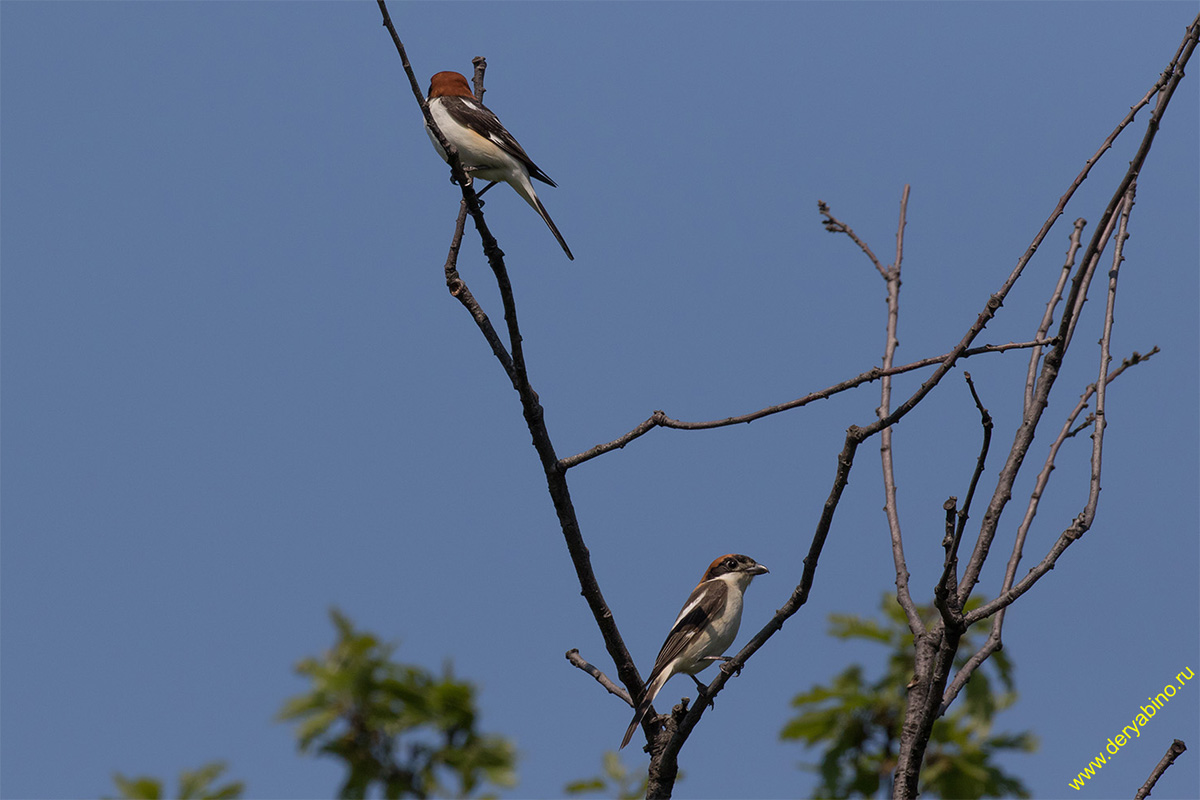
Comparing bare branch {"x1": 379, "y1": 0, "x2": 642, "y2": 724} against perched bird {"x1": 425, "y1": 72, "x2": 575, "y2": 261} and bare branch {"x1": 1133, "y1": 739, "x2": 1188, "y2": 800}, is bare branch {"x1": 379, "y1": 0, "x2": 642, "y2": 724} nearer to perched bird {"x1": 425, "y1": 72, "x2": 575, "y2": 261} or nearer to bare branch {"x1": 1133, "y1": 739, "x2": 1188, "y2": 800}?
bare branch {"x1": 1133, "y1": 739, "x2": 1188, "y2": 800}

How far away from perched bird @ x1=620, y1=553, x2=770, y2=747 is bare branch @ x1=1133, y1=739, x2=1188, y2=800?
294 cm

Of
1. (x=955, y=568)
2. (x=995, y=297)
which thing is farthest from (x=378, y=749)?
(x=995, y=297)

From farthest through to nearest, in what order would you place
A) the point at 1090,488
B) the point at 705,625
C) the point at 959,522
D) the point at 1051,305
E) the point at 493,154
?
1. the point at 493,154
2. the point at 705,625
3. the point at 1051,305
4. the point at 1090,488
5. the point at 959,522

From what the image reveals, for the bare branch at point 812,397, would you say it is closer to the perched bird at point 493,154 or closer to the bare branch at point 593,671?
the bare branch at point 593,671

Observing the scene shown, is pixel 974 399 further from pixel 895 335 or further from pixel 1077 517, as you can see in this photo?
pixel 895 335

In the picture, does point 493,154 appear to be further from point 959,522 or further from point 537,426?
point 959,522

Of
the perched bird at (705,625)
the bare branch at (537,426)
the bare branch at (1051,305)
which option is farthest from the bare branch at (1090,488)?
the perched bird at (705,625)

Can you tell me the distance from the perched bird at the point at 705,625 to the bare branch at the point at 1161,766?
294cm

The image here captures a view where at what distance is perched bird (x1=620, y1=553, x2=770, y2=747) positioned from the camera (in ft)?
24.0

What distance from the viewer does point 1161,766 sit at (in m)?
4.43

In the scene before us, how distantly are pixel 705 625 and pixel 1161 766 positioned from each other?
12.0 ft

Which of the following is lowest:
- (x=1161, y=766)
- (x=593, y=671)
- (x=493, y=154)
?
(x=1161, y=766)

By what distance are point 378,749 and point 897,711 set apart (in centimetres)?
432

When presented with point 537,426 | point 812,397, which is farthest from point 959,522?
point 537,426
